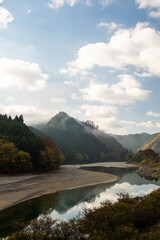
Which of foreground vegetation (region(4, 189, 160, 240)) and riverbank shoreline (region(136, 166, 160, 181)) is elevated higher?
foreground vegetation (region(4, 189, 160, 240))

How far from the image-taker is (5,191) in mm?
40094

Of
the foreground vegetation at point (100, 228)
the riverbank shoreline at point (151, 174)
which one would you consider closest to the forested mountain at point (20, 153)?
the riverbank shoreline at point (151, 174)

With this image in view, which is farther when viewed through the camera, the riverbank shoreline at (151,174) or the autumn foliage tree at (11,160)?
the riverbank shoreline at (151,174)

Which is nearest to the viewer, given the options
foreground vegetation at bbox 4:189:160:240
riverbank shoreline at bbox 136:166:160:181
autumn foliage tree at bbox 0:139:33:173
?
foreground vegetation at bbox 4:189:160:240

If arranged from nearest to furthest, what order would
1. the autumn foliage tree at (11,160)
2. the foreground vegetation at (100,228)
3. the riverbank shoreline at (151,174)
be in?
the foreground vegetation at (100,228), the autumn foliage tree at (11,160), the riverbank shoreline at (151,174)

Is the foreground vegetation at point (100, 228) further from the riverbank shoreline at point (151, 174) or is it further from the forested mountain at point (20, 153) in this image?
the riverbank shoreline at point (151, 174)

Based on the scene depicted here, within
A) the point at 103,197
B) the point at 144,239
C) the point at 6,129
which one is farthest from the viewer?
the point at 6,129

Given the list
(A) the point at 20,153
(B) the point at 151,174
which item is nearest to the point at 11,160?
(A) the point at 20,153

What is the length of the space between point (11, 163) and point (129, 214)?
189 ft

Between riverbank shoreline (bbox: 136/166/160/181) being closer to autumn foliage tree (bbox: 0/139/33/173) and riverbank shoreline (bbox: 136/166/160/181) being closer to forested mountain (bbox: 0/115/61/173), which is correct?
forested mountain (bbox: 0/115/61/173)

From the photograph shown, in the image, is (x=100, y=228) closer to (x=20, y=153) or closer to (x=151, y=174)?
(x=20, y=153)

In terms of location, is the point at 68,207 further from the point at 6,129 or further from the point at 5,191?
the point at 6,129

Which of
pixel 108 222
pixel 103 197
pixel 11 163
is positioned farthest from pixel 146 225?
pixel 11 163

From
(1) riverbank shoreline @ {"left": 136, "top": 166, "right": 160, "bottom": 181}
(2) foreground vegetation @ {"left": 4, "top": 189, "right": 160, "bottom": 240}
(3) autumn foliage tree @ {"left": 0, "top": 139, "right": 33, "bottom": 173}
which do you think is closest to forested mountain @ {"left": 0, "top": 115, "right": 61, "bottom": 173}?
(3) autumn foliage tree @ {"left": 0, "top": 139, "right": 33, "bottom": 173}
